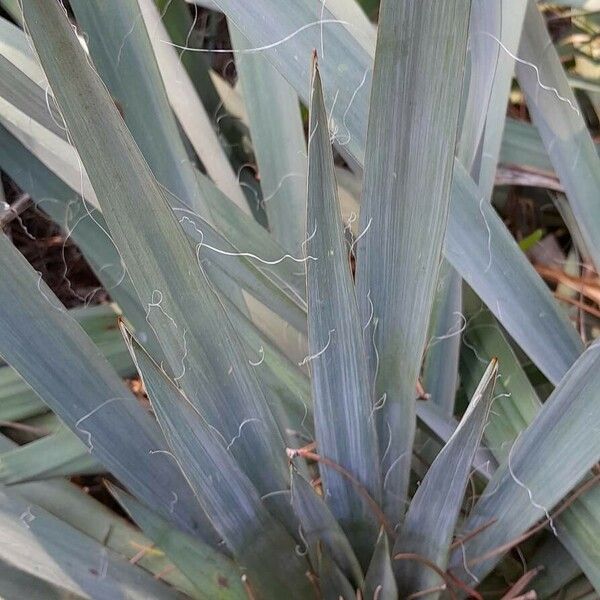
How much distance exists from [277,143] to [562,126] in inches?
9.9

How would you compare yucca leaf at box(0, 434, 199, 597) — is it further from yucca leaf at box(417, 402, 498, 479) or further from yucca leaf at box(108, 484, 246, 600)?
yucca leaf at box(417, 402, 498, 479)

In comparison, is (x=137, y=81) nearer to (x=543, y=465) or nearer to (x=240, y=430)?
(x=240, y=430)

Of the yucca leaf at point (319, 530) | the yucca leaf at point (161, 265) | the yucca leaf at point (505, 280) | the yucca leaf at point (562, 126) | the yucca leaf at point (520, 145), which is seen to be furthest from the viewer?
the yucca leaf at point (520, 145)

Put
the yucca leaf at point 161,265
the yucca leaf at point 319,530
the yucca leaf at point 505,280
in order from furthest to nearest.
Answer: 1. the yucca leaf at point 505,280
2. the yucca leaf at point 319,530
3. the yucca leaf at point 161,265

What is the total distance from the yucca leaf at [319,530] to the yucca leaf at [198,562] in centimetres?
5

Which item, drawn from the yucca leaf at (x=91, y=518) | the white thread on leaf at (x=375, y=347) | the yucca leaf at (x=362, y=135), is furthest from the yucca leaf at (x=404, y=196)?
the yucca leaf at (x=91, y=518)

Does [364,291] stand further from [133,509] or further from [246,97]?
[246,97]

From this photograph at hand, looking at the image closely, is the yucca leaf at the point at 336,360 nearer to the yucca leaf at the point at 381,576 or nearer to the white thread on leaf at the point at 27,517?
the yucca leaf at the point at 381,576

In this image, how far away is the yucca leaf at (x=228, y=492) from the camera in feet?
1.06

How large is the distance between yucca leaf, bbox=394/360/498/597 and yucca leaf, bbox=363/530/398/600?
0.7 inches

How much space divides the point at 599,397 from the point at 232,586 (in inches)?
9.9

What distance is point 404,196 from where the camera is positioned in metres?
0.36

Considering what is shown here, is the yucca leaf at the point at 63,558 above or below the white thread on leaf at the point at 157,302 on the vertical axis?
below

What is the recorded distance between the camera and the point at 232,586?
43 centimetres
